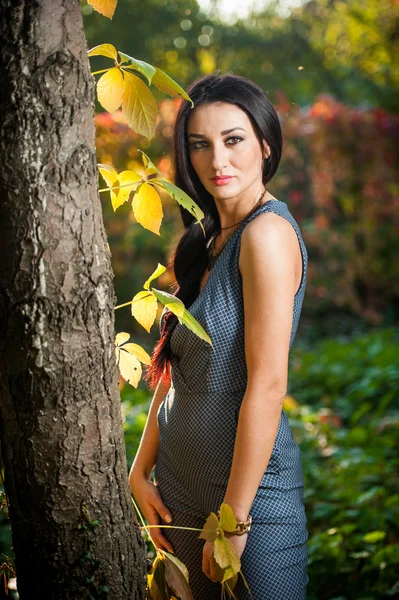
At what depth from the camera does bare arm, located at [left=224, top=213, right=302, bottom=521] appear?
153cm

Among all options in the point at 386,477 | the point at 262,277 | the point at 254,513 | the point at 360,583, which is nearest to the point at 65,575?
the point at 254,513

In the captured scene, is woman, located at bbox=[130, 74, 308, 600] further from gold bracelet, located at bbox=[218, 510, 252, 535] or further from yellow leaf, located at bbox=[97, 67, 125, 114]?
yellow leaf, located at bbox=[97, 67, 125, 114]

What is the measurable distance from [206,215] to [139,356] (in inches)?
25.3

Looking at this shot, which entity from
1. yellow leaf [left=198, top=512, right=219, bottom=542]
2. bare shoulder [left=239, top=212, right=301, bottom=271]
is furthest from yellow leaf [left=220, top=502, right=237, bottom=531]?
bare shoulder [left=239, top=212, right=301, bottom=271]

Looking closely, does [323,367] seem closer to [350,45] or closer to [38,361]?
[38,361]

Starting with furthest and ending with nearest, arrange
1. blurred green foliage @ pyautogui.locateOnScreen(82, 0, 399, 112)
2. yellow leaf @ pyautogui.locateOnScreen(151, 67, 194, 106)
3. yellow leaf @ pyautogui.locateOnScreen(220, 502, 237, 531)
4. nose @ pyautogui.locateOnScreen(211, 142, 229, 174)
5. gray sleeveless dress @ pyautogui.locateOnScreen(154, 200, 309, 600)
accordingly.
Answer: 1. blurred green foliage @ pyautogui.locateOnScreen(82, 0, 399, 112)
2. nose @ pyautogui.locateOnScreen(211, 142, 229, 174)
3. gray sleeveless dress @ pyautogui.locateOnScreen(154, 200, 309, 600)
4. yellow leaf @ pyautogui.locateOnScreen(220, 502, 237, 531)
5. yellow leaf @ pyautogui.locateOnScreen(151, 67, 194, 106)

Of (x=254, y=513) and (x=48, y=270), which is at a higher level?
(x=48, y=270)

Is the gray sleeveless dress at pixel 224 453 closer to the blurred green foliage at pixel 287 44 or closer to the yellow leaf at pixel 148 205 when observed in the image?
the yellow leaf at pixel 148 205

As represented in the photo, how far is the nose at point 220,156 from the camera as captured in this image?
68.4 inches

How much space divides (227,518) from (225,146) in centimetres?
95

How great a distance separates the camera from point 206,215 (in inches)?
79.3

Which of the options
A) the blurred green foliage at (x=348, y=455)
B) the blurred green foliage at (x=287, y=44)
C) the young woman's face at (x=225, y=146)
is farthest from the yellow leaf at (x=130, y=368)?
the blurred green foliage at (x=287, y=44)

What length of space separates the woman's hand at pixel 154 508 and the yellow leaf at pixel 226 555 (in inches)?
17.0

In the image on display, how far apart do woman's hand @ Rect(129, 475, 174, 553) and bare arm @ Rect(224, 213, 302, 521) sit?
1.11 feet
